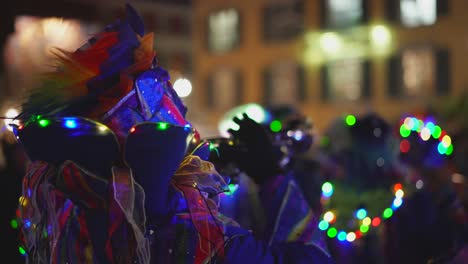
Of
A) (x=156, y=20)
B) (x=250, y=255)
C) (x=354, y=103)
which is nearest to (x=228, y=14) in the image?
(x=354, y=103)

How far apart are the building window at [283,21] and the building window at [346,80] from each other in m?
2.03

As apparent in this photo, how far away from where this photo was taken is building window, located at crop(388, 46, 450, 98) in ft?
67.0

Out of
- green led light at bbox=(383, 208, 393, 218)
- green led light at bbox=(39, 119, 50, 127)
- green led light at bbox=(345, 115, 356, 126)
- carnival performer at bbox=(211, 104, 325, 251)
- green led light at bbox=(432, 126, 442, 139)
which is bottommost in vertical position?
green led light at bbox=(383, 208, 393, 218)

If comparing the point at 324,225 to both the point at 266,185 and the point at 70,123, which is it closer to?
the point at 266,185

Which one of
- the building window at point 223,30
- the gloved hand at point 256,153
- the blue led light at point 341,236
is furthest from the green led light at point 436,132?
the building window at point 223,30

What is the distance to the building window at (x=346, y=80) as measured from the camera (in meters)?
22.3

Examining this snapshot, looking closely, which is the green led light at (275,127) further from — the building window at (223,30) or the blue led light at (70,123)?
the building window at (223,30)

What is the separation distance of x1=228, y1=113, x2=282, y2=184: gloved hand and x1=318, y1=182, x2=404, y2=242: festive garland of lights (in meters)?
1.04

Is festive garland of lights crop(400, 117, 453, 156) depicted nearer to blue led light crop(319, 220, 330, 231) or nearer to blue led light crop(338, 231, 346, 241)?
blue led light crop(338, 231, 346, 241)

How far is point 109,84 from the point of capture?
2.11 m

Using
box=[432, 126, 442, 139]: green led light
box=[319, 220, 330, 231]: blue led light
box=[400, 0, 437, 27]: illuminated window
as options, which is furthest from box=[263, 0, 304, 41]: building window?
box=[319, 220, 330, 231]: blue led light

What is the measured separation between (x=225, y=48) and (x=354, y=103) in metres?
6.30

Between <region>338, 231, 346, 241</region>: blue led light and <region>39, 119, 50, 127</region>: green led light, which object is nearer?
<region>39, 119, 50, 127</region>: green led light

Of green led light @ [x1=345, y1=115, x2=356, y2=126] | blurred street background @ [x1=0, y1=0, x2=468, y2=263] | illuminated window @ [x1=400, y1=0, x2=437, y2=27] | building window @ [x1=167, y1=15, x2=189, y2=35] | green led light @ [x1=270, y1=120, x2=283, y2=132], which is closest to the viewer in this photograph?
green led light @ [x1=270, y1=120, x2=283, y2=132]
